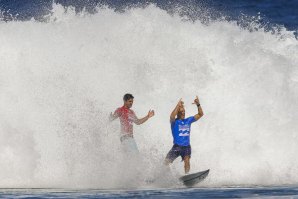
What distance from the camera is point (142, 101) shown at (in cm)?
2380

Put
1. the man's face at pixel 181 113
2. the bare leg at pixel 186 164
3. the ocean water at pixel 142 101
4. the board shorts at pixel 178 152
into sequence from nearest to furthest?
the ocean water at pixel 142 101 < the bare leg at pixel 186 164 < the board shorts at pixel 178 152 < the man's face at pixel 181 113

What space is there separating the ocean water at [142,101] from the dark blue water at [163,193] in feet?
0.08

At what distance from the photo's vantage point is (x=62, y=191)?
16.8 metres

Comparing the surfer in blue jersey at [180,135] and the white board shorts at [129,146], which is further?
the surfer in blue jersey at [180,135]

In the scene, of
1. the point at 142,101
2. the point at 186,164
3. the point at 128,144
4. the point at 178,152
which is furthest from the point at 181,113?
the point at 142,101

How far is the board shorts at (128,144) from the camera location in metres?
18.2

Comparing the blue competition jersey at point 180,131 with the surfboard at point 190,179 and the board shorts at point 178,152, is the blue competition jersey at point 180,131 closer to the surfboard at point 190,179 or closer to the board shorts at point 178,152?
the board shorts at point 178,152

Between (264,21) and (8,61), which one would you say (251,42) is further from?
(264,21)

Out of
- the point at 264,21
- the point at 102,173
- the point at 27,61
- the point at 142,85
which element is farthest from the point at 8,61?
the point at 264,21

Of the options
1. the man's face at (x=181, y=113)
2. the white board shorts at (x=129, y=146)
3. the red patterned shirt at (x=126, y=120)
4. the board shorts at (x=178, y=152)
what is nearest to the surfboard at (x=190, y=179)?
the board shorts at (x=178, y=152)

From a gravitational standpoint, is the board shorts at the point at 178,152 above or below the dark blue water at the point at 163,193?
above

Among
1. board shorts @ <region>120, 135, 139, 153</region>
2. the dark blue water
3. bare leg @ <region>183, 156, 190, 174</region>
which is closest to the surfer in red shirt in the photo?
board shorts @ <region>120, 135, 139, 153</region>

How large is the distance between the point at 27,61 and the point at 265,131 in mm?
6667

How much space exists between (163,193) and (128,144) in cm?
239
